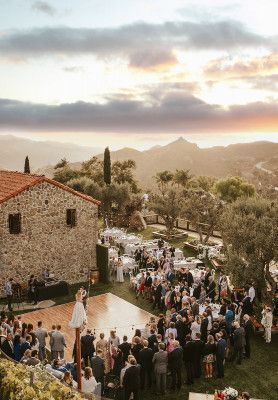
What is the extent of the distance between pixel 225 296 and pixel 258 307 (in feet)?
6.33

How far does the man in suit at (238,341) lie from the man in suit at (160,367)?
11.4 feet

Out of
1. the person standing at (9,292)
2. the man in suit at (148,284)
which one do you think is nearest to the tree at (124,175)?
the man in suit at (148,284)

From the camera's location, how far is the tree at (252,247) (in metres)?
21.1

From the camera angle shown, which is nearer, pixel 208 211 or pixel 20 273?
pixel 20 273

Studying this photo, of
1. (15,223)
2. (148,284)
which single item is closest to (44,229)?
(15,223)

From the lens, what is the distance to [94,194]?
50.6m

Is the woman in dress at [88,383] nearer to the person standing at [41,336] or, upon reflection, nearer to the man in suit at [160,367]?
the man in suit at [160,367]

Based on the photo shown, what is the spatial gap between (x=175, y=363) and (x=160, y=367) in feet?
2.07

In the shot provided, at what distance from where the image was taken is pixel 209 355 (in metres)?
16.2

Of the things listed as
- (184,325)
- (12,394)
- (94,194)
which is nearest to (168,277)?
(184,325)

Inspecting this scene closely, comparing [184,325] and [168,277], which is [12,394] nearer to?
[184,325]

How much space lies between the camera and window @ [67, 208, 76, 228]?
27519 mm

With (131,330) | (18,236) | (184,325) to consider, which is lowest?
(131,330)

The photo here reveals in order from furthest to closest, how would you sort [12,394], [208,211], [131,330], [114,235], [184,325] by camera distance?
[114,235]
[208,211]
[131,330]
[184,325]
[12,394]
